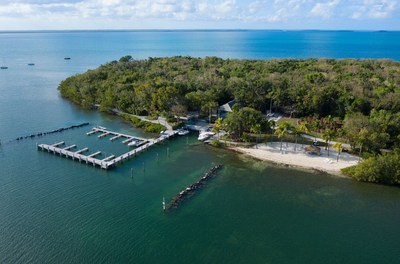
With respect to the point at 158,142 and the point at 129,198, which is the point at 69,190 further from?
the point at 158,142

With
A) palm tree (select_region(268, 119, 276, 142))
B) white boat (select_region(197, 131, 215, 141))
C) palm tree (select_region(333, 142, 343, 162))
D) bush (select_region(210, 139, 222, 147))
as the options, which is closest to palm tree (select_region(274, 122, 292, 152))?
palm tree (select_region(268, 119, 276, 142))

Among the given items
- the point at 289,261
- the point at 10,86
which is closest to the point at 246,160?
the point at 289,261

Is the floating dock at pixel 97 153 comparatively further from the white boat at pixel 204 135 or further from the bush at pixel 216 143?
the bush at pixel 216 143

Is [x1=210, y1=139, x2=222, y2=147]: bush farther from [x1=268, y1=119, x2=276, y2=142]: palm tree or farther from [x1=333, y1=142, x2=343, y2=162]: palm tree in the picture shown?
[x1=333, y1=142, x2=343, y2=162]: palm tree

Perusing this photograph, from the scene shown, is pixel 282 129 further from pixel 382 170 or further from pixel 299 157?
pixel 382 170

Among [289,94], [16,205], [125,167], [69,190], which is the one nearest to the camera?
[16,205]

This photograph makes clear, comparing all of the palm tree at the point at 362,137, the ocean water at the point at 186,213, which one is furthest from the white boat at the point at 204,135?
the palm tree at the point at 362,137
